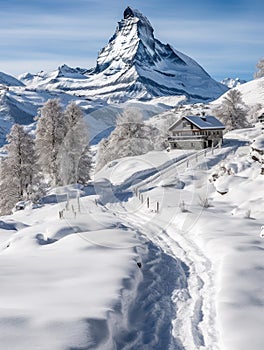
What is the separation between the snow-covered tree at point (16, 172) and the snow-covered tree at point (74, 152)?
13.3 ft

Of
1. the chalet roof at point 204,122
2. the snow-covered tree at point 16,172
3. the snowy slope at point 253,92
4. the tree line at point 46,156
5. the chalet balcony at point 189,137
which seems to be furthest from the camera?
the snowy slope at point 253,92

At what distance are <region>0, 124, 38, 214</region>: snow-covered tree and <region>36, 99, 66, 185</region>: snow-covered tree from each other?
3896mm

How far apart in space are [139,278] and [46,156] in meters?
33.2

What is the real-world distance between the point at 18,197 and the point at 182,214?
20.7 m

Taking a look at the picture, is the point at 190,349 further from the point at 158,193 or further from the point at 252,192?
the point at 158,193

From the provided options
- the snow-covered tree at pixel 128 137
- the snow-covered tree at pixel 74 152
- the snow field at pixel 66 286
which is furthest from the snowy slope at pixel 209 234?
the snow-covered tree at pixel 128 137

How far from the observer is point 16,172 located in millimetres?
40938

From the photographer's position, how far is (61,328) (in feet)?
29.9

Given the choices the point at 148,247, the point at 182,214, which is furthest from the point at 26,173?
the point at 148,247

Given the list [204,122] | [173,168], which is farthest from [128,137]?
[204,122]

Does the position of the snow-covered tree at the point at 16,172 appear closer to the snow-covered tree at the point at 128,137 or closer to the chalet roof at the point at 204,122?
the snow-covered tree at the point at 128,137

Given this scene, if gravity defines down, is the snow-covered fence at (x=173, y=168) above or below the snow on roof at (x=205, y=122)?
below

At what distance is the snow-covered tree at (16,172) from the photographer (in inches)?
1606

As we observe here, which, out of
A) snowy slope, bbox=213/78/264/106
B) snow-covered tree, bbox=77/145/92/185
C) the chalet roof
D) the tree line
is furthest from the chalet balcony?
snowy slope, bbox=213/78/264/106
